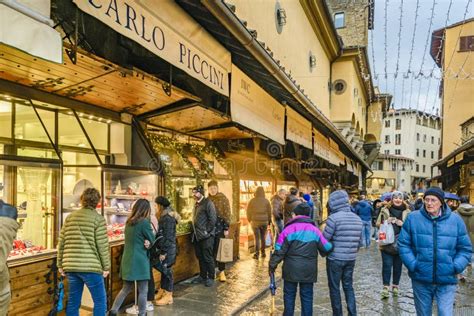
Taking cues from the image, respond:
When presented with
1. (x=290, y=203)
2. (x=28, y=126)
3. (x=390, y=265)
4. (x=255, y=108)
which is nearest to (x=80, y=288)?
(x=28, y=126)

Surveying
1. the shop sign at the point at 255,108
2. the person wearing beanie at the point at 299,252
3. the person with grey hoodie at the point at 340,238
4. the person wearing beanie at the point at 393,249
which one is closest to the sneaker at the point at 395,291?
the person wearing beanie at the point at 393,249

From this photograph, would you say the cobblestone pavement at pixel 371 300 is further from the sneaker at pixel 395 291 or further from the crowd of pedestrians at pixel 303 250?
the crowd of pedestrians at pixel 303 250

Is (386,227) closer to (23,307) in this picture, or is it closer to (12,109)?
(23,307)

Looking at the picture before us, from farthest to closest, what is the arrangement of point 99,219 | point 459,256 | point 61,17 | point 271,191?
point 271,191
point 99,219
point 459,256
point 61,17

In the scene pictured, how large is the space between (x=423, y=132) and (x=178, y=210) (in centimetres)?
7956

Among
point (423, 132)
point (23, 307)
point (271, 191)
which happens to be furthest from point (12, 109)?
point (423, 132)

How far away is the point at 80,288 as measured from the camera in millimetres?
4578

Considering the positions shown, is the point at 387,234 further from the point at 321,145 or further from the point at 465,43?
the point at 465,43

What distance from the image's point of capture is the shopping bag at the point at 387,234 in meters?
6.41

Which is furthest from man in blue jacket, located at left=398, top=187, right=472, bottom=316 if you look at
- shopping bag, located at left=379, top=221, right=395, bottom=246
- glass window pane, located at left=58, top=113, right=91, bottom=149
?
glass window pane, located at left=58, top=113, right=91, bottom=149

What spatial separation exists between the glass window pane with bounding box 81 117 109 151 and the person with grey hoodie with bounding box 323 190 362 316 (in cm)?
388

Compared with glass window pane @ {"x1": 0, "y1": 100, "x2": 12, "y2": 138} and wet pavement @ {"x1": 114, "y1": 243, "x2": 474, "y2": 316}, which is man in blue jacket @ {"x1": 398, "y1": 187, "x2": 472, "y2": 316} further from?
glass window pane @ {"x1": 0, "y1": 100, "x2": 12, "y2": 138}

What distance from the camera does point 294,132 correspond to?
9.36 m

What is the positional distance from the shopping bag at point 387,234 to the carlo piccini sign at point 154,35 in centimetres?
344
